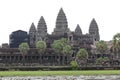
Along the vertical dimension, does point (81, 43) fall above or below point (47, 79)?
above

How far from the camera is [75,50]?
178 meters

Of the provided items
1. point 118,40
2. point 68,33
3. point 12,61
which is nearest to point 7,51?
point 12,61

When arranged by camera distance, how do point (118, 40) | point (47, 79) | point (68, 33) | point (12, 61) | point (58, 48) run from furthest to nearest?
point (68, 33)
point (12, 61)
point (58, 48)
point (118, 40)
point (47, 79)

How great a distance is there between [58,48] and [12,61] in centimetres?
2225

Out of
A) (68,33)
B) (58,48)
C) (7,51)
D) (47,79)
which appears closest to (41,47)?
(58,48)

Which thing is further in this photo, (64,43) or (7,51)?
(7,51)

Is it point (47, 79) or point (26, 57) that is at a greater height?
point (26, 57)

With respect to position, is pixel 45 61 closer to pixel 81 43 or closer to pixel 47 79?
pixel 81 43

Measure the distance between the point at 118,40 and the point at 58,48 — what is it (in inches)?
1240

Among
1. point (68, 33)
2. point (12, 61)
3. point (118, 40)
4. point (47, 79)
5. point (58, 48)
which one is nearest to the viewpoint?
point (47, 79)

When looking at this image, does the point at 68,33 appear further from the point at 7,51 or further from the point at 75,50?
the point at 7,51

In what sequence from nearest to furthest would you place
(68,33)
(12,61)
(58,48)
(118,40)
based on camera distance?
(118,40) < (58,48) < (12,61) < (68,33)

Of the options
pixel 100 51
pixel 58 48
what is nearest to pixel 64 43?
pixel 58 48

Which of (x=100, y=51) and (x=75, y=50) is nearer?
(x=100, y=51)
